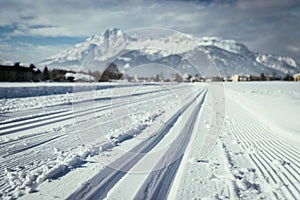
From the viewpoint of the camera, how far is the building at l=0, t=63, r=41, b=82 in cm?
4643

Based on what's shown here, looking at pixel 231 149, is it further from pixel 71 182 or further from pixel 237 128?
pixel 71 182

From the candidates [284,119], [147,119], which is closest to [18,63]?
[147,119]

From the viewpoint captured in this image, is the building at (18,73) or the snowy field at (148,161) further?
the building at (18,73)

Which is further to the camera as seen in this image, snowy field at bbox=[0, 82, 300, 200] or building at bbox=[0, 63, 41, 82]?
building at bbox=[0, 63, 41, 82]

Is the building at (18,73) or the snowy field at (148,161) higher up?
the building at (18,73)

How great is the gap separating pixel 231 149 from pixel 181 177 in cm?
237

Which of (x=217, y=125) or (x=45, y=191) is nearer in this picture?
(x=45, y=191)

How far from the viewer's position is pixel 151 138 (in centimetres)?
724

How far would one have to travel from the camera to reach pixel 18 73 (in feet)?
172

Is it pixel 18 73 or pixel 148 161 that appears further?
pixel 18 73

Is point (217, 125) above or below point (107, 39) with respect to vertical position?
below

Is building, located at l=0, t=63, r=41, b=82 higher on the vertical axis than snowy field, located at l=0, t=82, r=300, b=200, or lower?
higher

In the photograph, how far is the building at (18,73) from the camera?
4643cm

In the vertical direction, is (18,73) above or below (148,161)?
above
